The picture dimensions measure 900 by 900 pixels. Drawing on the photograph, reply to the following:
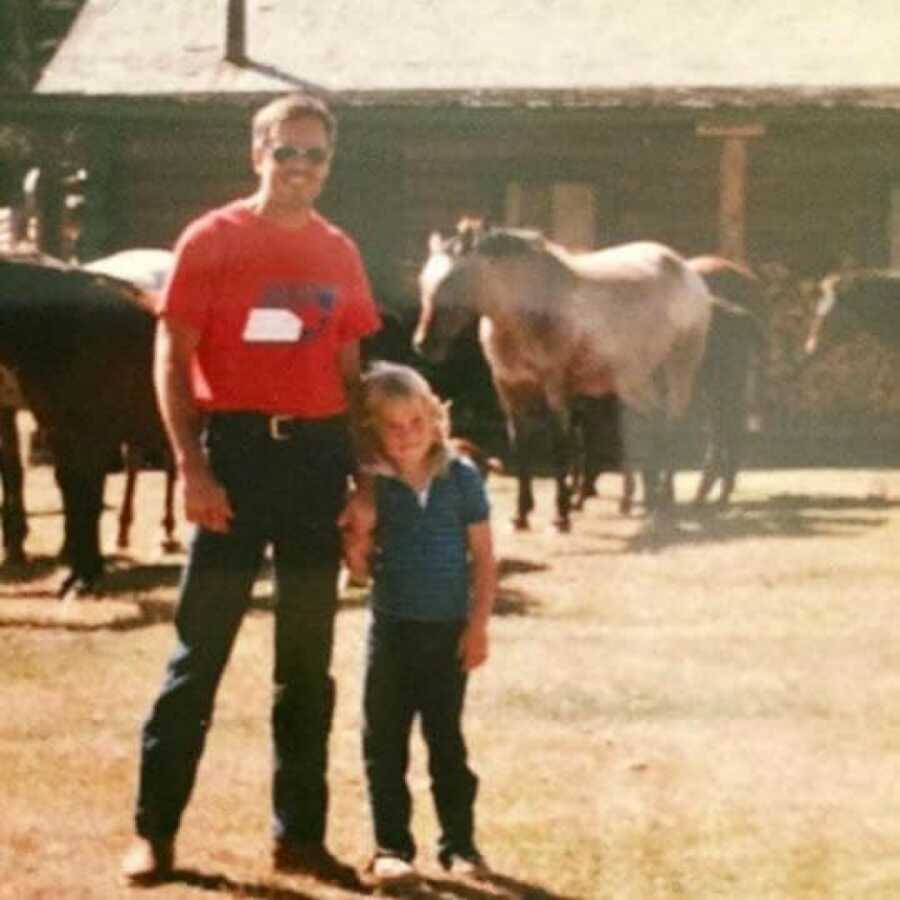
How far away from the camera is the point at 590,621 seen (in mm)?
11688

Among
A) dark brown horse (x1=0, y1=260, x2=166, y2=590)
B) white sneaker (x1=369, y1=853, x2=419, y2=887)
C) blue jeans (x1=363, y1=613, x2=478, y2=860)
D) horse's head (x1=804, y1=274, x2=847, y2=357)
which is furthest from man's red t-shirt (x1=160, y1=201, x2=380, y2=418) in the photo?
horse's head (x1=804, y1=274, x2=847, y2=357)

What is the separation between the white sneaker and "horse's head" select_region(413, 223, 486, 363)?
982cm

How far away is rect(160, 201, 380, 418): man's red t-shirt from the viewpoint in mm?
6473

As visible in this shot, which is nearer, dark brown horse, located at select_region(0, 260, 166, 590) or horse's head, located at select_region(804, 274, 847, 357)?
dark brown horse, located at select_region(0, 260, 166, 590)

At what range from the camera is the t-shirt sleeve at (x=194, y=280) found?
21.2 ft

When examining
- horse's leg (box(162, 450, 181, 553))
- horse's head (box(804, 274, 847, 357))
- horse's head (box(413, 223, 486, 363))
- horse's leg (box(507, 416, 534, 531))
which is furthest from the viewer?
horse's head (box(804, 274, 847, 357))

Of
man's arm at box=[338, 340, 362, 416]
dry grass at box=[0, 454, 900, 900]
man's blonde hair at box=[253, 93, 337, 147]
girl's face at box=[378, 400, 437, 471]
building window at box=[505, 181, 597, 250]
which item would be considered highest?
man's blonde hair at box=[253, 93, 337, 147]

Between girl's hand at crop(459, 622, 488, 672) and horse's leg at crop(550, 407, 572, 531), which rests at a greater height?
girl's hand at crop(459, 622, 488, 672)

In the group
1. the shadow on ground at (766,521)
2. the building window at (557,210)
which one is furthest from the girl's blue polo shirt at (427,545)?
the building window at (557,210)

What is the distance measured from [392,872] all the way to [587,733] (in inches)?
92.3

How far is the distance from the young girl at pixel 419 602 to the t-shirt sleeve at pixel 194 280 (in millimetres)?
487

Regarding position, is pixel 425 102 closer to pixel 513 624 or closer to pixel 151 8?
pixel 151 8

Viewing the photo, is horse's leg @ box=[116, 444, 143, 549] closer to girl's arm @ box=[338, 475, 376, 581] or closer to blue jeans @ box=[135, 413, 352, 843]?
blue jeans @ box=[135, 413, 352, 843]

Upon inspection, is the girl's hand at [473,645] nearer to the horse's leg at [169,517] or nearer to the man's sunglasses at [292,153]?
the man's sunglasses at [292,153]
